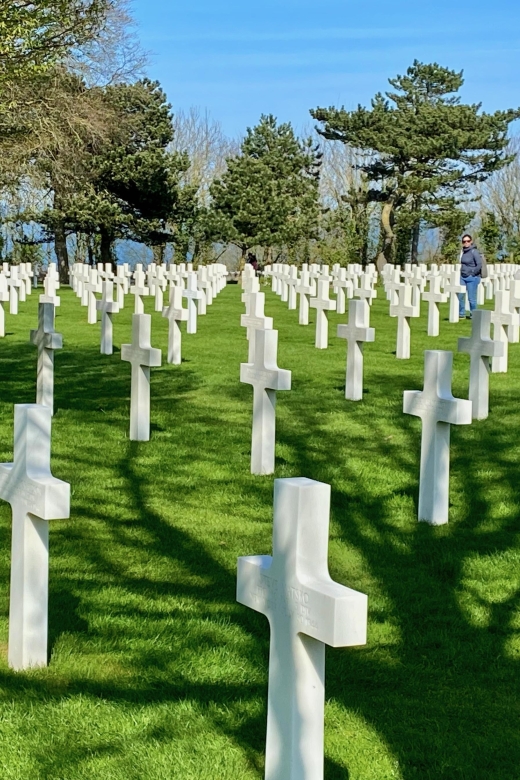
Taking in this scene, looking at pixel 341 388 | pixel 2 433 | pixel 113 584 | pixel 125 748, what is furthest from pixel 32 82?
pixel 125 748

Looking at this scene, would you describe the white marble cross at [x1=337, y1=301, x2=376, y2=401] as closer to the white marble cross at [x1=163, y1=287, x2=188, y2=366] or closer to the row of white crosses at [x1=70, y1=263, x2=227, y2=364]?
the row of white crosses at [x1=70, y1=263, x2=227, y2=364]

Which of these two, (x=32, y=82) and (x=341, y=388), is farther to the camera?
(x=32, y=82)

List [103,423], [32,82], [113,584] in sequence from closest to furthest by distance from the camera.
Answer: [113,584]
[103,423]
[32,82]

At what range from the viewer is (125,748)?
3809mm

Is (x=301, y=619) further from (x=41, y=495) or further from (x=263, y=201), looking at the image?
(x=263, y=201)

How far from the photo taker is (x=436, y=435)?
7.04m

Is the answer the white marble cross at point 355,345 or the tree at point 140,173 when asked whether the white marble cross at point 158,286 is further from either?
the tree at point 140,173

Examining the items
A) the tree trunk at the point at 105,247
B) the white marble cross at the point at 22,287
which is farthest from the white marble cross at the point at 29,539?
the tree trunk at the point at 105,247

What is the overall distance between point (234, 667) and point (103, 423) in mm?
6008

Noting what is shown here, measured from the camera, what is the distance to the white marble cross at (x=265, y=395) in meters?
8.31

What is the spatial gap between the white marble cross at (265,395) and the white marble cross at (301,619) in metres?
4.94

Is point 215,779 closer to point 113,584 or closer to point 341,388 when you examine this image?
point 113,584

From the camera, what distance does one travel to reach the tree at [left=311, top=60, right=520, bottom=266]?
47375 millimetres

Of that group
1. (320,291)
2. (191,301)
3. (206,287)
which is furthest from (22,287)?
(320,291)
